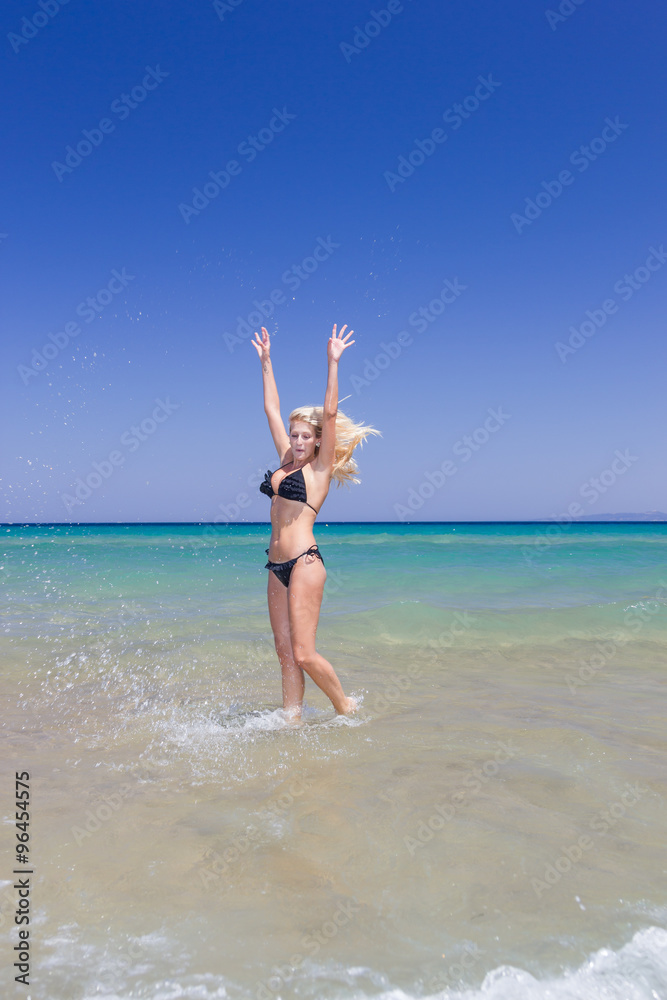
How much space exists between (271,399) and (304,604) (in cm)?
186

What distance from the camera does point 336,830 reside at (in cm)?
311

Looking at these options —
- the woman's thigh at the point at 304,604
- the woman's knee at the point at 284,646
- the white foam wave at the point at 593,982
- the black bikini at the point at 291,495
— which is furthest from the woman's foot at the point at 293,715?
the white foam wave at the point at 593,982

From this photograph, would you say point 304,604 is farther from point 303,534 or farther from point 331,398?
point 331,398

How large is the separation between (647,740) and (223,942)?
3390mm

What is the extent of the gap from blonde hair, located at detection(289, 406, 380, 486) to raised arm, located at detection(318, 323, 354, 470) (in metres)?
0.22

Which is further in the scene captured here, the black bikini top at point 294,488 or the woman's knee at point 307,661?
the black bikini top at point 294,488

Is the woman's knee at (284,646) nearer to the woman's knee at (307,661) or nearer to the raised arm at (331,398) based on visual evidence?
the woman's knee at (307,661)

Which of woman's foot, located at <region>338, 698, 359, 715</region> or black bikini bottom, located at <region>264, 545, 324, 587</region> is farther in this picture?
woman's foot, located at <region>338, 698, 359, 715</region>

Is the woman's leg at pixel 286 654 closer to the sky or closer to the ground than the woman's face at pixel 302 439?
closer to the ground

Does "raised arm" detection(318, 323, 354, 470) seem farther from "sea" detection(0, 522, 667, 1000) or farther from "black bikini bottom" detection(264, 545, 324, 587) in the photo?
"sea" detection(0, 522, 667, 1000)

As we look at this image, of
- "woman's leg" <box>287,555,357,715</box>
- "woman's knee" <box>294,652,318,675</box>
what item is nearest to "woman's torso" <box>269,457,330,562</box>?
"woman's leg" <box>287,555,357,715</box>

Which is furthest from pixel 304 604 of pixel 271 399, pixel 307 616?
pixel 271 399

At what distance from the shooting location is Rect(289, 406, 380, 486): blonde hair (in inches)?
200

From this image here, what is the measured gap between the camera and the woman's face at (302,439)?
199 inches
